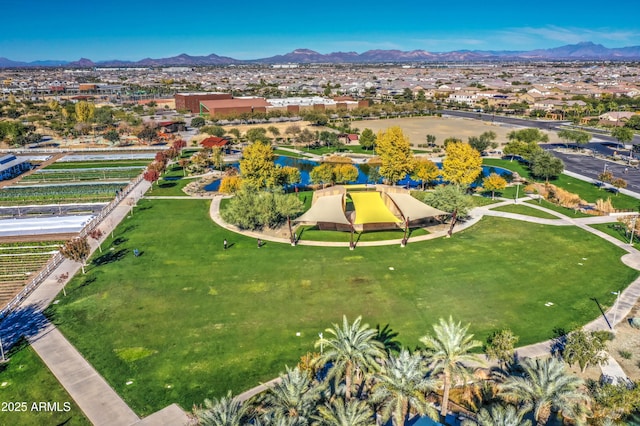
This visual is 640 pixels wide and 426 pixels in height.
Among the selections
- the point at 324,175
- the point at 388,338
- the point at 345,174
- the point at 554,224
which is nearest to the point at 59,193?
the point at 324,175

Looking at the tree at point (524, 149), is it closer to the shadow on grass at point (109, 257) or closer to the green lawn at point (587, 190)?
the green lawn at point (587, 190)

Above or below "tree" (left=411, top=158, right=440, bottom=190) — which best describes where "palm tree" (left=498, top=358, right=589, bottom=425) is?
below

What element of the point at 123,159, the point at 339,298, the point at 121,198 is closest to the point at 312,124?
the point at 123,159

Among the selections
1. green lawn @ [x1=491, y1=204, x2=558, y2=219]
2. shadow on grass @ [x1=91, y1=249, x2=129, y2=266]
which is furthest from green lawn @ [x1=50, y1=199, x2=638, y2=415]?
green lawn @ [x1=491, y1=204, x2=558, y2=219]

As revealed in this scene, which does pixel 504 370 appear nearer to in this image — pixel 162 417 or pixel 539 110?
pixel 162 417

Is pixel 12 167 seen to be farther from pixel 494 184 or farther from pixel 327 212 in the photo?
pixel 494 184

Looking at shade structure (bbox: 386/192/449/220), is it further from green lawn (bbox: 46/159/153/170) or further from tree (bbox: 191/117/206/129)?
tree (bbox: 191/117/206/129)
